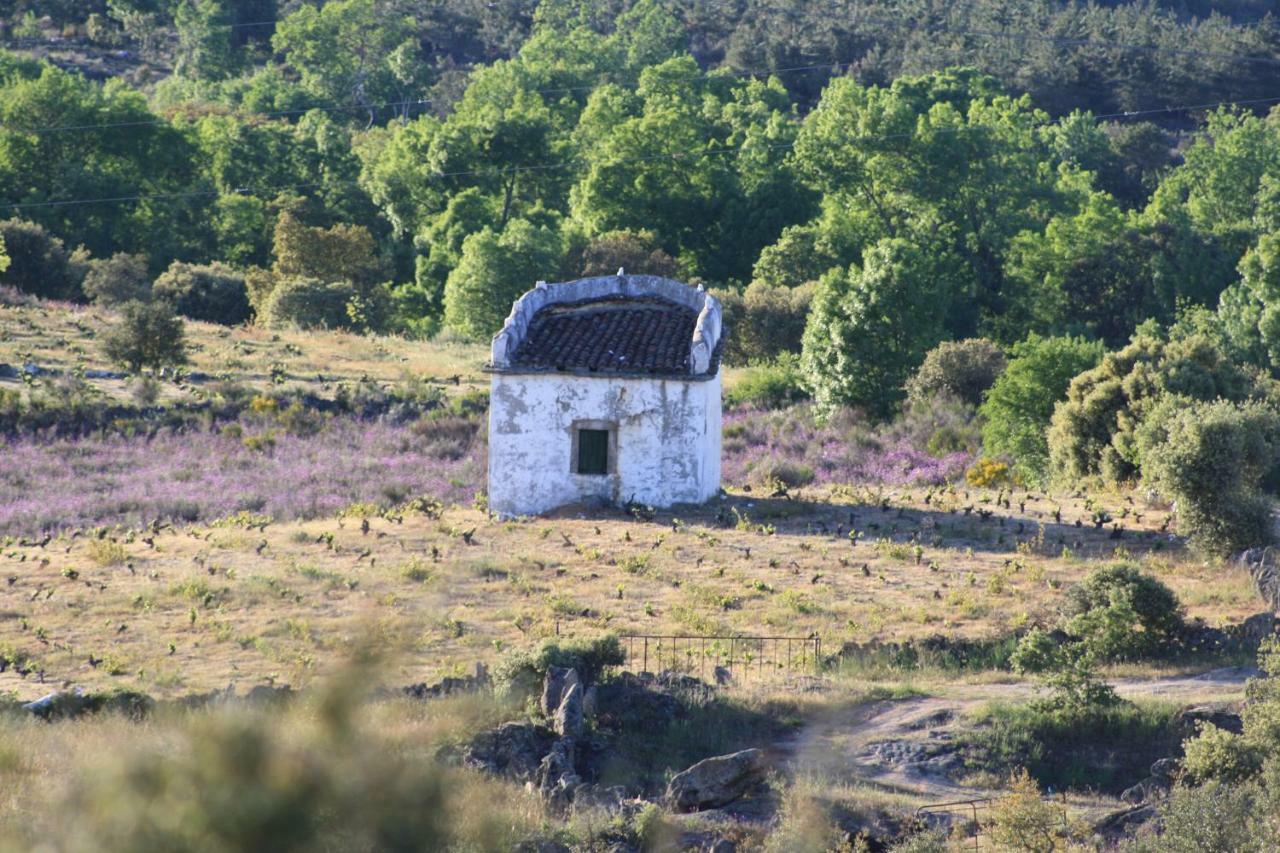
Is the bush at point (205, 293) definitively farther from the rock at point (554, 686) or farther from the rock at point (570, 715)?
the rock at point (570, 715)

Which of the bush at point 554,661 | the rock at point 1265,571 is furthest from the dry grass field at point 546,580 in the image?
the bush at point 554,661

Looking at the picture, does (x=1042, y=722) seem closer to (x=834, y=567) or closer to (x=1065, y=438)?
(x=834, y=567)

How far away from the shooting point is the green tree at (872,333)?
143ft

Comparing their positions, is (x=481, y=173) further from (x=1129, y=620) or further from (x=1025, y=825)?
(x=1025, y=825)

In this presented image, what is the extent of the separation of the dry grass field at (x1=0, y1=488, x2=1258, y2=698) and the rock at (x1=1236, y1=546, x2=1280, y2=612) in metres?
0.20

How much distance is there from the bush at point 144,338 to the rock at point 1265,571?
29359 mm

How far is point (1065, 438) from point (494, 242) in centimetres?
2983

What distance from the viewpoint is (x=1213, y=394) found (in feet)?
106

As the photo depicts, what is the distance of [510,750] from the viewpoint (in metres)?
16.0

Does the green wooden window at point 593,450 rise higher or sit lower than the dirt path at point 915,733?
higher

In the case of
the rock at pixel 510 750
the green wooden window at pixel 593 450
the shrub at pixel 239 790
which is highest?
the green wooden window at pixel 593 450

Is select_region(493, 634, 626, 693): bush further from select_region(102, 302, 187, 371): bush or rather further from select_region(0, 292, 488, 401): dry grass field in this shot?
select_region(102, 302, 187, 371): bush

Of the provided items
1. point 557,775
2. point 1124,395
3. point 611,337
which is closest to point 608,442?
point 611,337

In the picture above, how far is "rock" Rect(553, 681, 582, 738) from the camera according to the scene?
1680 cm
